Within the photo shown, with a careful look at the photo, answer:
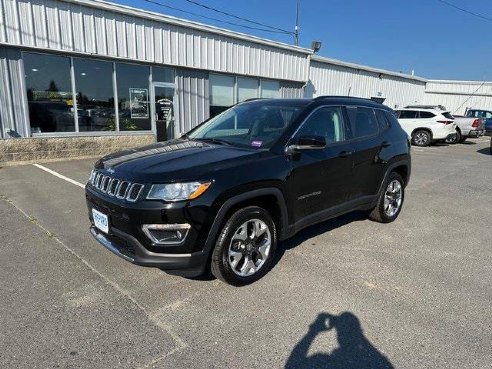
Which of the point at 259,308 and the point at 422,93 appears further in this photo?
the point at 422,93

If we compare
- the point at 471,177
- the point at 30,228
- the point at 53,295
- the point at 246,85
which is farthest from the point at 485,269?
the point at 246,85

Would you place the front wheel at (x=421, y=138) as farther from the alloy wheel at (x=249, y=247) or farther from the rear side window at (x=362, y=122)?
the alloy wheel at (x=249, y=247)

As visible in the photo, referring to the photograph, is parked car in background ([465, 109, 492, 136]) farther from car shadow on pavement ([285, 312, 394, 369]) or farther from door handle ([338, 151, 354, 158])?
car shadow on pavement ([285, 312, 394, 369])

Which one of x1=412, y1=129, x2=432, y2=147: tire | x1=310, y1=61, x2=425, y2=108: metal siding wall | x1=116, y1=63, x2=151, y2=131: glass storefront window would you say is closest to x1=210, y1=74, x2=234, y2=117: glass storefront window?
x1=116, y1=63, x2=151, y2=131: glass storefront window

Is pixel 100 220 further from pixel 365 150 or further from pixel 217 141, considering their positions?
pixel 365 150

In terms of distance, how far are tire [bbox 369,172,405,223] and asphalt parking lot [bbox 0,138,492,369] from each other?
0.70ft

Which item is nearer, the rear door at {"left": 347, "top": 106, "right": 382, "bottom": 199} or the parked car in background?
the rear door at {"left": 347, "top": 106, "right": 382, "bottom": 199}

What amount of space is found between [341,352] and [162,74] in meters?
10.9

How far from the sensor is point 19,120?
9359 mm

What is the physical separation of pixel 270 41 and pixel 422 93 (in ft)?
68.1

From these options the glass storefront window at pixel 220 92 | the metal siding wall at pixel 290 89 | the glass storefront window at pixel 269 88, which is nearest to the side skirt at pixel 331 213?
the glass storefront window at pixel 220 92

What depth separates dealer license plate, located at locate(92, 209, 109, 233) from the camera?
325cm

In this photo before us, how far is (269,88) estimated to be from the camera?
15.5 metres

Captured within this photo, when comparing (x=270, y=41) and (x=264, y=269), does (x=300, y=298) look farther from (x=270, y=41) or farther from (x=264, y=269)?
(x=270, y=41)
